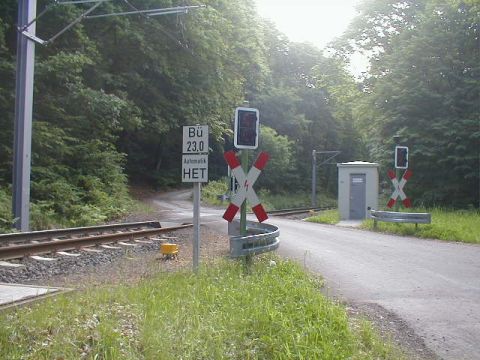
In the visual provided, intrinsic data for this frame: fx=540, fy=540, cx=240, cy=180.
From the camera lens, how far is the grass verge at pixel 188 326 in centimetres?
419

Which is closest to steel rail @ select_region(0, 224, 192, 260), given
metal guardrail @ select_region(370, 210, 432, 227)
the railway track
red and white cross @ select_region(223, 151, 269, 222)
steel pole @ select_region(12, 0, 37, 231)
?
the railway track

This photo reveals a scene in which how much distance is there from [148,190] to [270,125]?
1879 centimetres

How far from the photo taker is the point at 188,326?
475 centimetres

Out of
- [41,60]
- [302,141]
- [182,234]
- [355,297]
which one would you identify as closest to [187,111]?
[41,60]

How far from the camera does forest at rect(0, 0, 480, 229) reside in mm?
18969

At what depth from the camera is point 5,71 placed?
17844 mm

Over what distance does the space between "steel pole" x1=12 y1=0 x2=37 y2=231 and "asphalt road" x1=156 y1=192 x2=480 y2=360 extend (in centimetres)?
627

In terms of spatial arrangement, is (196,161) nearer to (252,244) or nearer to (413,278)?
(252,244)

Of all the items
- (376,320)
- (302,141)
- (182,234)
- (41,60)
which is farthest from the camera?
(302,141)

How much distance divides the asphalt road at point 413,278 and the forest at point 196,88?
19.0 feet

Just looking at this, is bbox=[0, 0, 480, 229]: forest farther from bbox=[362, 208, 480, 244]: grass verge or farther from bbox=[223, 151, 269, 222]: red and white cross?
bbox=[223, 151, 269, 222]: red and white cross

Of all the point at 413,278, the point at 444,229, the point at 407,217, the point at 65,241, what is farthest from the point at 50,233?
the point at 444,229

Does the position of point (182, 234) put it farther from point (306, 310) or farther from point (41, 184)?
point (306, 310)

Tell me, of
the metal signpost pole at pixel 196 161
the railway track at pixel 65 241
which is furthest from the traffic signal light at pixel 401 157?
the metal signpost pole at pixel 196 161
